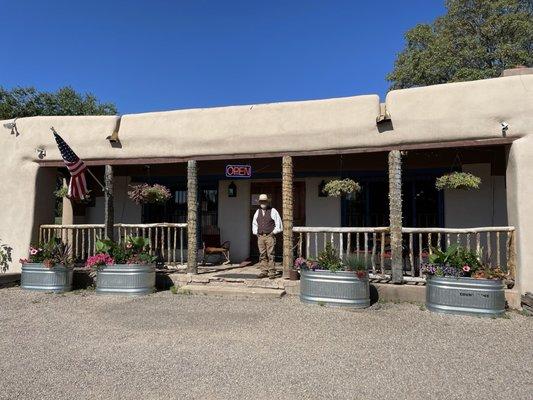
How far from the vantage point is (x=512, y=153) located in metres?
6.75

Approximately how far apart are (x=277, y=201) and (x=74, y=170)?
4.76 m

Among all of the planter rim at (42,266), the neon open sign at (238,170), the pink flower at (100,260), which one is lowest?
the planter rim at (42,266)

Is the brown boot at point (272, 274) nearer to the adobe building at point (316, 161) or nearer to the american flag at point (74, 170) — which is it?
the adobe building at point (316, 161)

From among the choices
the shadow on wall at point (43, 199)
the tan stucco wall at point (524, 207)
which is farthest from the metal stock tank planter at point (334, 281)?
the shadow on wall at point (43, 199)

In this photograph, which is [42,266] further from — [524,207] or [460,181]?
[524,207]

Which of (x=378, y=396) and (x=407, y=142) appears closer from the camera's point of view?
(x=378, y=396)

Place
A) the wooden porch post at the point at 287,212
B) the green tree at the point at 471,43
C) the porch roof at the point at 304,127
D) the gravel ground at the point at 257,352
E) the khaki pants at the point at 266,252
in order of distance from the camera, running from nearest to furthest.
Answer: the gravel ground at the point at 257,352 → the porch roof at the point at 304,127 → the wooden porch post at the point at 287,212 → the khaki pants at the point at 266,252 → the green tree at the point at 471,43

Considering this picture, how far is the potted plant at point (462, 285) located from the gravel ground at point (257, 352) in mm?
210

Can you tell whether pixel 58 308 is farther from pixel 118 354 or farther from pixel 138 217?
pixel 138 217

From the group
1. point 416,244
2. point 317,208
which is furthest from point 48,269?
point 416,244

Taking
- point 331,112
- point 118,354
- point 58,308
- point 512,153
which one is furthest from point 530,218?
point 58,308

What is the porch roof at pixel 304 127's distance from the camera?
22.5 ft

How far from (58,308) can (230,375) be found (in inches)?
167

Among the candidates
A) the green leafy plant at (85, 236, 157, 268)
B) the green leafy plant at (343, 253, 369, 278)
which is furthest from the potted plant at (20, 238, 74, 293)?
the green leafy plant at (343, 253, 369, 278)
